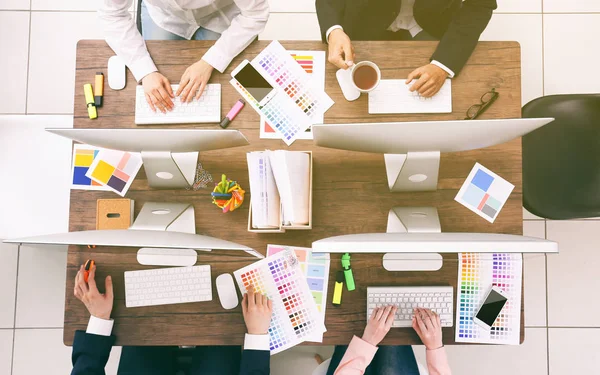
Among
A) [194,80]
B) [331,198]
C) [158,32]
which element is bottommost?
[331,198]

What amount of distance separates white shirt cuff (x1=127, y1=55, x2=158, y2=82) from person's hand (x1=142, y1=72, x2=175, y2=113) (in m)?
0.02

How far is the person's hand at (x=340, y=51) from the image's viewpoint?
4.58 ft

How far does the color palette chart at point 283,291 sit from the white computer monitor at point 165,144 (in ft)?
1.26

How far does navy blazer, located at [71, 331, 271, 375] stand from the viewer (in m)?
1.35

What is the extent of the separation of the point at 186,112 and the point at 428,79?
856 mm

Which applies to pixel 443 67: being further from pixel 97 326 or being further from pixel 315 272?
pixel 97 326

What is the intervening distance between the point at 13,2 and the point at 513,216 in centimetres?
268

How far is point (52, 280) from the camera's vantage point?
6.92ft

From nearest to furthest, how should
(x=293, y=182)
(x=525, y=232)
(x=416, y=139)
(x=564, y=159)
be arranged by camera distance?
(x=416, y=139) < (x=293, y=182) < (x=564, y=159) < (x=525, y=232)

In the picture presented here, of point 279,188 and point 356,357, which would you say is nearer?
point 279,188

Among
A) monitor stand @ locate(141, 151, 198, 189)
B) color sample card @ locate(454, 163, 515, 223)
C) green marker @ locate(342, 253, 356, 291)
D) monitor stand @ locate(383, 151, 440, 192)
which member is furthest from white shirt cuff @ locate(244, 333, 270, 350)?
color sample card @ locate(454, 163, 515, 223)

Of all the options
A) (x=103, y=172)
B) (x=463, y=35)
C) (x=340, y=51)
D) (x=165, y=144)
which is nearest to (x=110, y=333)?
(x=103, y=172)

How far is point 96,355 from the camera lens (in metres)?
1.35

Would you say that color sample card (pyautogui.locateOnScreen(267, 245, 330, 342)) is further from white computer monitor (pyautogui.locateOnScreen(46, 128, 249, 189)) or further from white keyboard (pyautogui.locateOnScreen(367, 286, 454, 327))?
white computer monitor (pyautogui.locateOnScreen(46, 128, 249, 189))
